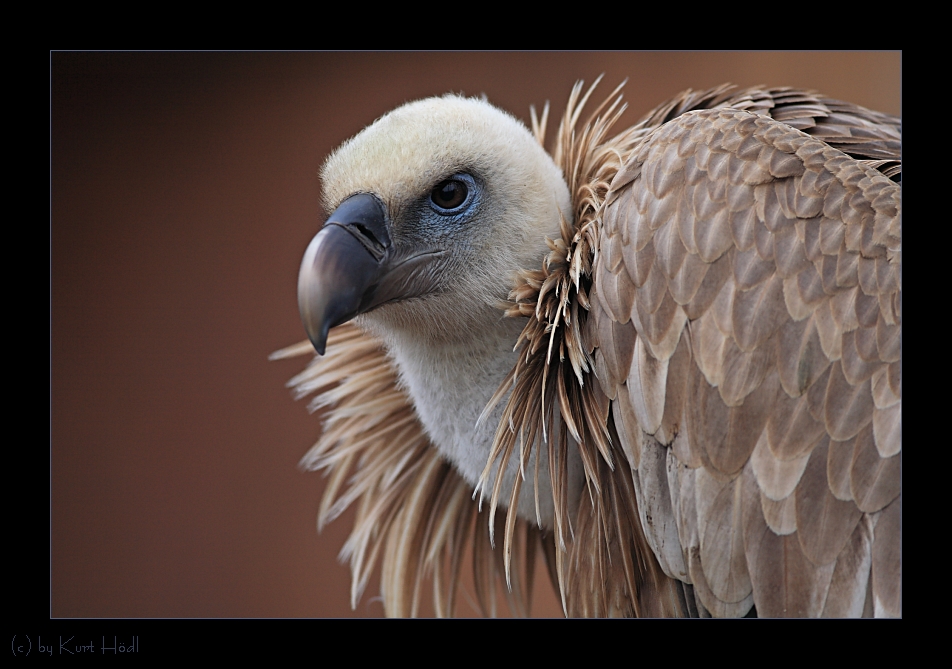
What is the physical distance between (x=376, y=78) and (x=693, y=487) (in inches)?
44.6

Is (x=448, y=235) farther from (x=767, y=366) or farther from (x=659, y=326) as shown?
(x=767, y=366)

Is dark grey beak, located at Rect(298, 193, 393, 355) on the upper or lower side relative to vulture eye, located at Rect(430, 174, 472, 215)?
lower

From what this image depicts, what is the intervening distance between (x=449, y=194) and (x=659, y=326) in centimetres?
36

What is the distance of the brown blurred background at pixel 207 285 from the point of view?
142 cm

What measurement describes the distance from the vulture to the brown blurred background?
0.40 m

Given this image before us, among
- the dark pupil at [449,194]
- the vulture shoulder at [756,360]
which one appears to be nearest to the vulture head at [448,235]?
the dark pupil at [449,194]

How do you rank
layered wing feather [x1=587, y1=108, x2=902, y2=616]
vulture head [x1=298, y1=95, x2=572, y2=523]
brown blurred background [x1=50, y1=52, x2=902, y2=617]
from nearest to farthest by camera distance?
layered wing feather [x1=587, y1=108, x2=902, y2=616], vulture head [x1=298, y1=95, x2=572, y2=523], brown blurred background [x1=50, y1=52, x2=902, y2=617]

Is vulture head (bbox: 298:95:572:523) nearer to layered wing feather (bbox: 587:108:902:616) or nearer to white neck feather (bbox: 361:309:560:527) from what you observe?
white neck feather (bbox: 361:309:560:527)

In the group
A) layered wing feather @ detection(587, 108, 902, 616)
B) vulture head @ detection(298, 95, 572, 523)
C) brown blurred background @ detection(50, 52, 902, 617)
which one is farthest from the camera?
brown blurred background @ detection(50, 52, 902, 617)

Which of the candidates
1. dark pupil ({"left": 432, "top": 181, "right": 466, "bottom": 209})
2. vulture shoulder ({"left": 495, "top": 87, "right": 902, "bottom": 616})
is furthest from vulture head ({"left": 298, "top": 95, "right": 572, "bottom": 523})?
vulture shoulder ({"left": 495, "top": 87, "right": 902, "bottom": 616})

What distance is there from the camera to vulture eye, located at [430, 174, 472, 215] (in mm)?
1092

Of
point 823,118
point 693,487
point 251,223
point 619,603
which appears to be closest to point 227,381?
point 251,223

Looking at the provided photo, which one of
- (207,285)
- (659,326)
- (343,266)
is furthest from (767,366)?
(207,285)

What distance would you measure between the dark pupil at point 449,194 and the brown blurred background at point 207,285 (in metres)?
0.39
